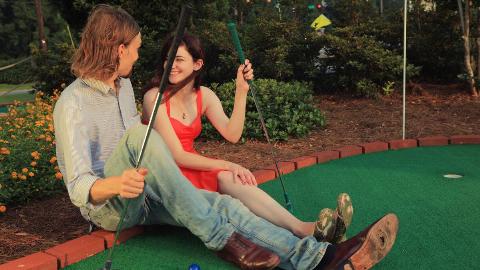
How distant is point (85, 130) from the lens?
252 cm

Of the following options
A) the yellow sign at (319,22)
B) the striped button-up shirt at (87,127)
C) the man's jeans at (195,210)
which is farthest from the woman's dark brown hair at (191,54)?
the yellow sign at (319,22)

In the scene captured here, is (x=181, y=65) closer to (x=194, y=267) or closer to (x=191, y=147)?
(x=191, y=147)

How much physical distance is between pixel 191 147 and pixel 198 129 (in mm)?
133

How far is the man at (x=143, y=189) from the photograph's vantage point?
7.79ft

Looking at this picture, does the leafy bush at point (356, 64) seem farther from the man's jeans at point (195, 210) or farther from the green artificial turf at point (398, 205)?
the man's jeans at point (195, 210)

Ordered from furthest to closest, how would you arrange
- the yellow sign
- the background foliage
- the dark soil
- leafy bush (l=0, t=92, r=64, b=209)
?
the yellow sign < the background foliage < leafy bush (l=0, t=92, r=64, b=209) < the dark soil

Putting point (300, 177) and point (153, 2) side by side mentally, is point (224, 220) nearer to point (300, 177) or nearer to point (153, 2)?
point (300, 177)

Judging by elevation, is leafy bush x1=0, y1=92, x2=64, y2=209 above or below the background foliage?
below

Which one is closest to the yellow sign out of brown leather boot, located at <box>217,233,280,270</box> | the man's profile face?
the man's profile face

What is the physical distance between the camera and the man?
238 centimetres

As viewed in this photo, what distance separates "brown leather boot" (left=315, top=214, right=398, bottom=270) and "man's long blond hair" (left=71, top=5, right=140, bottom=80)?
131 centimetres

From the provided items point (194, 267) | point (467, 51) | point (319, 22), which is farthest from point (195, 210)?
point (319, 22)

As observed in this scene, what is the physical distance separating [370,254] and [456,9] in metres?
7.85

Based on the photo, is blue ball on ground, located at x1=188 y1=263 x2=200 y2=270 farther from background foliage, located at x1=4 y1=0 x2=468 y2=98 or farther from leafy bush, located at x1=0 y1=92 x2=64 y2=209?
background foliage, located at x1=4 y1=0 x2=468 y2=98
